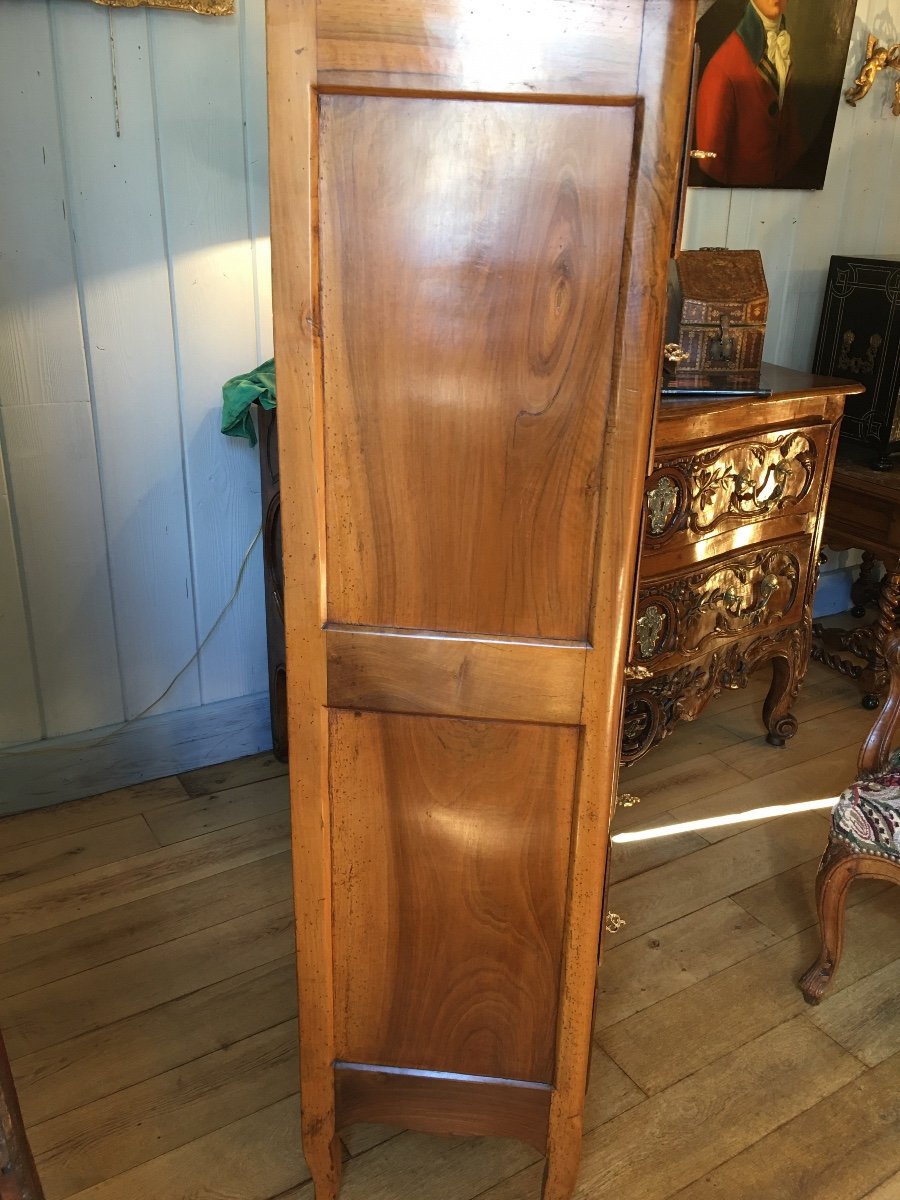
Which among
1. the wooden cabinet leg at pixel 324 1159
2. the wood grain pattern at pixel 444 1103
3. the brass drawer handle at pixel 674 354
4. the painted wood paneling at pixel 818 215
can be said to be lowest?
the wooden cabinet leg at pixel 324 1159

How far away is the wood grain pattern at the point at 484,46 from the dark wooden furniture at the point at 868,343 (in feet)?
6.94

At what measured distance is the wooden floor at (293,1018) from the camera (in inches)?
62.3

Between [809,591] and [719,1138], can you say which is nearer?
[719,1138]

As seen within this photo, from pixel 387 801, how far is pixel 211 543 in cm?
133

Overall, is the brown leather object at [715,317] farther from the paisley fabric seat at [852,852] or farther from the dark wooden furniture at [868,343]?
the paisley fabric seat at [852,852]

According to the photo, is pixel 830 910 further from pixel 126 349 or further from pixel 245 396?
pixel 126 349

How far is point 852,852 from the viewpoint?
185 centimetres

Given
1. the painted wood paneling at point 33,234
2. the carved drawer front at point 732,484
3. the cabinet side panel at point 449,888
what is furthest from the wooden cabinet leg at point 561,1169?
the painted wood paneling at point 33,234

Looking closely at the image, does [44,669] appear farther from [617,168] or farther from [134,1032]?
[617,168]

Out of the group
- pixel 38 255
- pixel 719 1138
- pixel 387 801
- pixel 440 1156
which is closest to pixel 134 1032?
pixel 440 1156

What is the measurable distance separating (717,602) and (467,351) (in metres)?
1.55

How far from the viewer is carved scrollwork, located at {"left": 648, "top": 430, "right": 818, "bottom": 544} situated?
2.21 m

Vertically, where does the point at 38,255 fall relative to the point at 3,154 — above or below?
below

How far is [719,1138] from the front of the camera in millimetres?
1645
